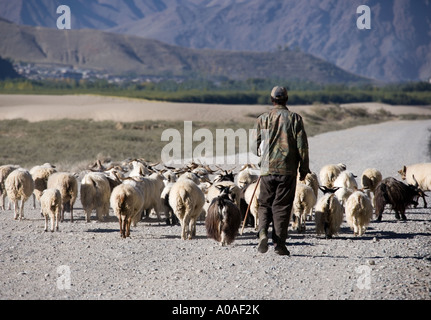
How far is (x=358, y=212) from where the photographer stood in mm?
10711

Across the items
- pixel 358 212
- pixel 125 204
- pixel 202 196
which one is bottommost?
pixel 358 212

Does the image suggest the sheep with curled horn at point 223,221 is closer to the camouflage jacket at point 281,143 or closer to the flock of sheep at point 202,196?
the flock of sheep at point 202,196

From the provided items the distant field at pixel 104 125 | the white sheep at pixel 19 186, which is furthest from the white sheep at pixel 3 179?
the distant field at pixel 104 125

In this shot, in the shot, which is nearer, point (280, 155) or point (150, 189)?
point (280, 155)

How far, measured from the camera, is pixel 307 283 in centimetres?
764

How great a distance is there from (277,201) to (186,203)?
7.73 ft

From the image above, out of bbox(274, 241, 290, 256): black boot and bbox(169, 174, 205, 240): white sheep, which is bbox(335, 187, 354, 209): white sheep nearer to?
bbox(169, 174, 205, 240): white sheep

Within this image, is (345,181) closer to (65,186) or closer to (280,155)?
(280,155)

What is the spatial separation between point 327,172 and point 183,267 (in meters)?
6.61

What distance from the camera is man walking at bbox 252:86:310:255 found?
8.52 metres

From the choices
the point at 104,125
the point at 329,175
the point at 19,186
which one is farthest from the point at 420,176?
the point at 104,125

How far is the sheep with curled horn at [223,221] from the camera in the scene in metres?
9.83

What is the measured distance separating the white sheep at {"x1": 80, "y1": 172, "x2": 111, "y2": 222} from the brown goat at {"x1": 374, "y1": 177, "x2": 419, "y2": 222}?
16.0 ft
